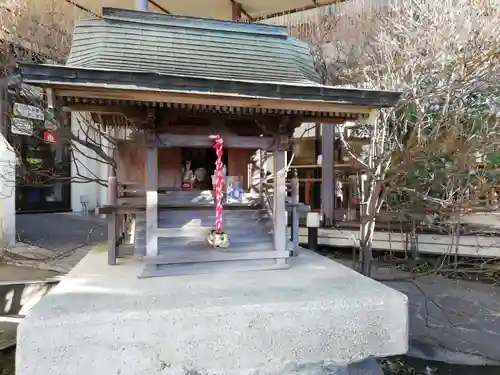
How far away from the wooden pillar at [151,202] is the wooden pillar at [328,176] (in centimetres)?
690

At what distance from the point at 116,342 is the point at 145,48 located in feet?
10.2

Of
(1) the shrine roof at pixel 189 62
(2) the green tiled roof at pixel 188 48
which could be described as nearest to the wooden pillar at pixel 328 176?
(1) the shrine roof at pixel 189 62

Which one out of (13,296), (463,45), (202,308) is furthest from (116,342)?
(463,45)

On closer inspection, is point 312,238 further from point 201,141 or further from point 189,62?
point 189,62

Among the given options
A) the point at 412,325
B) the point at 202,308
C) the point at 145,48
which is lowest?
the point at 412,325

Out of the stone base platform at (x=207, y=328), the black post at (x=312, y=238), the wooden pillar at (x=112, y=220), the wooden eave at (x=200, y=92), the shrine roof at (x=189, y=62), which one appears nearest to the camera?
the stone base platform at (x=207, y=328)

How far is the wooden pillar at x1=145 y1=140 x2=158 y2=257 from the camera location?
4.21 meters

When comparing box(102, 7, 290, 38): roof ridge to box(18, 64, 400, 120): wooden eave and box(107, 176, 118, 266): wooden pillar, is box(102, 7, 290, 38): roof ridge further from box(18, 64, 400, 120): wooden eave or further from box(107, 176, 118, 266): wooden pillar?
box(107, 176, 118, 266): wooden pillar

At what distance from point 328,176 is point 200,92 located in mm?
7406

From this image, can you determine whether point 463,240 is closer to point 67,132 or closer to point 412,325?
point 412,325

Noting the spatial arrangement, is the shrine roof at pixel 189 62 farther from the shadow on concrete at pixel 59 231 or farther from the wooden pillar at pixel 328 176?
the shadow on concrete at pixel 59 231

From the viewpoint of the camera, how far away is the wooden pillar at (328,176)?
408 inches

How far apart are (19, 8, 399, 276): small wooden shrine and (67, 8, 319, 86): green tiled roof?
0.05 ft

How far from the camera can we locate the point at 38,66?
3266mm
